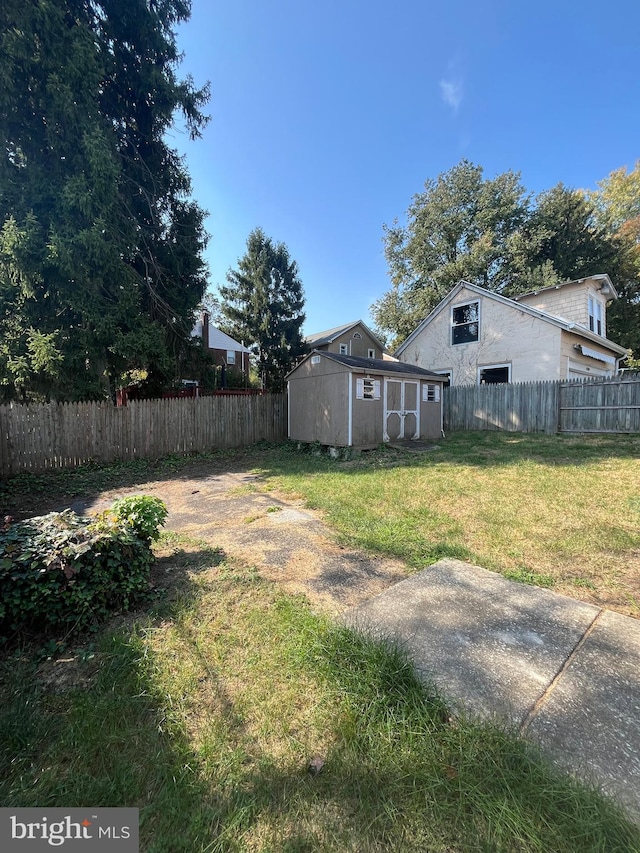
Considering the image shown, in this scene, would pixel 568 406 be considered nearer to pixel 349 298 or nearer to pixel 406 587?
pixel 406 587

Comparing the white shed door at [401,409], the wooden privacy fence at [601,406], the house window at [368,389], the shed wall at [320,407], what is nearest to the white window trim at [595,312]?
the wooden privacy fence at [601,406]

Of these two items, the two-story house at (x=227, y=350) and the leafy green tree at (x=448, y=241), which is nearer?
the leafy green tree at (x=448, y=241)

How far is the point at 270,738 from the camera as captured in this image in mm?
1501

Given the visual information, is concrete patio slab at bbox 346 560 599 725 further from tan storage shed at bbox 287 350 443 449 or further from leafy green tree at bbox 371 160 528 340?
leafy green tree at bbox 371 160 528 340

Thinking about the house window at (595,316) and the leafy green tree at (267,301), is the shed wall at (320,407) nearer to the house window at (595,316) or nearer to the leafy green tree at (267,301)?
the leafy green tree at (267,301)

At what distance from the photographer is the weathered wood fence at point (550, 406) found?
32.0 feet

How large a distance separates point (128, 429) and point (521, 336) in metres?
13.2

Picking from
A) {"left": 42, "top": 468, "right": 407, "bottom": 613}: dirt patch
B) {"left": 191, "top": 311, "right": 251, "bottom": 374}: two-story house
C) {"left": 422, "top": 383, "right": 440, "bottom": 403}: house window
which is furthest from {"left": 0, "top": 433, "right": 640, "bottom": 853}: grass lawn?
{"left": 191, "top": 311, "right": 251, "bottom": 374}: two-story house

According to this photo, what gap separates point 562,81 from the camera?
32.4 feet

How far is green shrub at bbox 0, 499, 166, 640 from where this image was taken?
2137 mm

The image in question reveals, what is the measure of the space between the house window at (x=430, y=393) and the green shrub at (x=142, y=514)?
9472 mm

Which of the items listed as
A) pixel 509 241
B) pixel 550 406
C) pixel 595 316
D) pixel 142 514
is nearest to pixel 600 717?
pixel 142 514

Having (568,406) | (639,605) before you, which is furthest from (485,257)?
(639,605)

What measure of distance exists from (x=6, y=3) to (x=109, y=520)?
11117 mm
